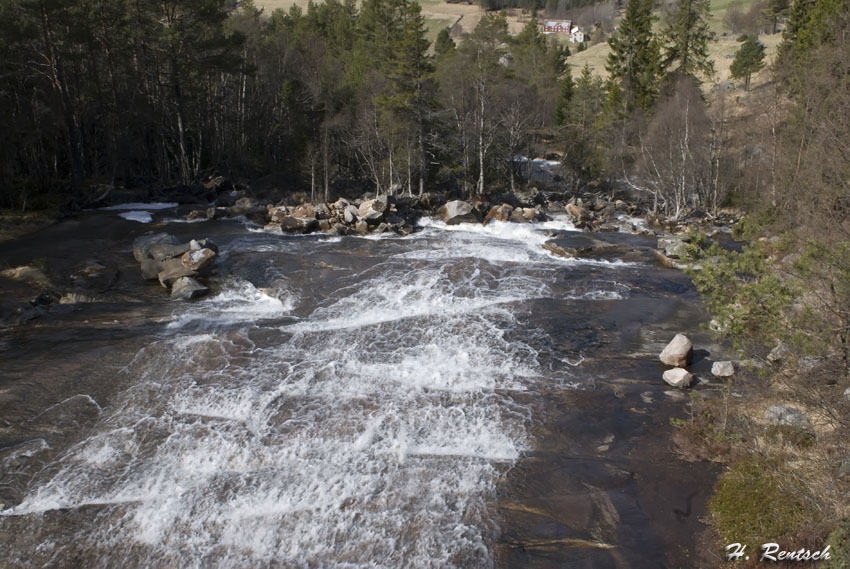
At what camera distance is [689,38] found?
152 feet

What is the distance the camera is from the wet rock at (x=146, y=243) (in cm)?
2069

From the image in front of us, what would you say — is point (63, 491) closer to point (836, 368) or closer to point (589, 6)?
point (836, 368)

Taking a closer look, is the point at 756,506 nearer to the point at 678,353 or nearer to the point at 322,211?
the point at 678,353

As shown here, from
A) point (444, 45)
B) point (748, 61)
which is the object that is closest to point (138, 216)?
point (444, 45)

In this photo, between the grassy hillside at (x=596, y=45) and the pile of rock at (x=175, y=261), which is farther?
the grassy hillside at (x=596, y=45)

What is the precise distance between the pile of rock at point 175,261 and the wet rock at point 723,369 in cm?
1521

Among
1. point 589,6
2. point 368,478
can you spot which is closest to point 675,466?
point 368,478

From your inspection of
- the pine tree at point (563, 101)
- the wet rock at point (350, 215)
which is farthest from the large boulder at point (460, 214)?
the pine tree at point (563, 101)

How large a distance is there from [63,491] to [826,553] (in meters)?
11.2

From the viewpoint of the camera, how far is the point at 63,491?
895cm

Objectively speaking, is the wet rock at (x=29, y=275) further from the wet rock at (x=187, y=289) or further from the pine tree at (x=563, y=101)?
the pine tree at (x=563, y=101)

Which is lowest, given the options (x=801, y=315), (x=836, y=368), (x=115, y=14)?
(x=836, y=368)

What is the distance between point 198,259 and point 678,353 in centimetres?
1644

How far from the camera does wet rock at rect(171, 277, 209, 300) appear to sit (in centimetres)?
1738
